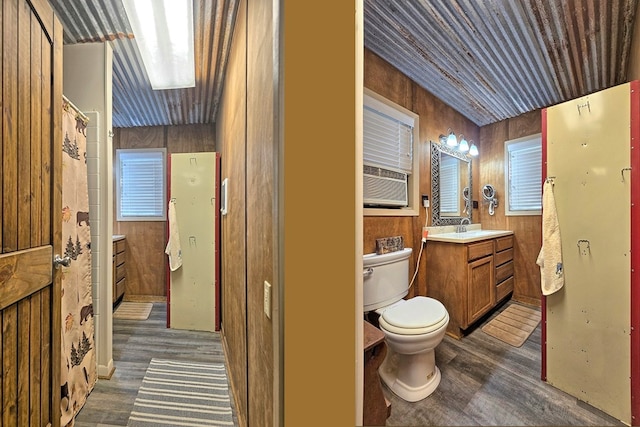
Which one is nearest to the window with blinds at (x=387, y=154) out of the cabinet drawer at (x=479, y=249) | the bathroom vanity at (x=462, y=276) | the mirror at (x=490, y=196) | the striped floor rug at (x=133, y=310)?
the bathroom vanity at (x=462, y=276)

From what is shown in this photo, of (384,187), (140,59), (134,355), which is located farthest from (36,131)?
(384,187)

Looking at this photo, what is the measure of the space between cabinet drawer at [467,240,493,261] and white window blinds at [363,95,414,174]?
86 centimetres

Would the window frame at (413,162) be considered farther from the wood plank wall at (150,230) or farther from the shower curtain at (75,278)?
the wood plank wall at (150,230)

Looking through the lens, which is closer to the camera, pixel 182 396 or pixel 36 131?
pixel 36 131

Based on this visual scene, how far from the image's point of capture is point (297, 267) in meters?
0.59

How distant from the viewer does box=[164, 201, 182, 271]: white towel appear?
2451mm

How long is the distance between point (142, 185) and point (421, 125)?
11.5 feet

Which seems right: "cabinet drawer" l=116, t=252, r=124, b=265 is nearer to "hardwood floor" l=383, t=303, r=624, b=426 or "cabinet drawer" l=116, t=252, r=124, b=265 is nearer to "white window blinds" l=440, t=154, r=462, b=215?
"hardwood floor" l=383, t=303, r=624, b=426

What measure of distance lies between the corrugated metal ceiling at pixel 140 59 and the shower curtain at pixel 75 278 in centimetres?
61

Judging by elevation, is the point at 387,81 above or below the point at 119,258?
above

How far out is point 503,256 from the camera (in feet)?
9.36

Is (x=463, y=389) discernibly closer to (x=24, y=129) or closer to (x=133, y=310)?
(x=24, y=129)

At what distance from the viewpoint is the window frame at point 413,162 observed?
2.07m

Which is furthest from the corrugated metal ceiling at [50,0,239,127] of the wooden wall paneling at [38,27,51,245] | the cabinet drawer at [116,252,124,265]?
the cabinet drawer at [116,252,124,265]
